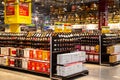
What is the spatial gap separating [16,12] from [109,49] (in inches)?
196

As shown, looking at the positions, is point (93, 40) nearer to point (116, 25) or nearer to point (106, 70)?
point (106, 70)

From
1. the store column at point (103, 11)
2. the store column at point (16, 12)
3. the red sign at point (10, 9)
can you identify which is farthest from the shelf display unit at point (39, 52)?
the store column at point (103, 11)

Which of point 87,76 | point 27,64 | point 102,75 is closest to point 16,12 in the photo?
point 27,64

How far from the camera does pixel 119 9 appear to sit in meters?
22.2

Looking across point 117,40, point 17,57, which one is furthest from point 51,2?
point 17,57

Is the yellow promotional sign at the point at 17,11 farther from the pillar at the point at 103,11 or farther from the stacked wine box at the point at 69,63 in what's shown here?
the pillar at the point at 103,11

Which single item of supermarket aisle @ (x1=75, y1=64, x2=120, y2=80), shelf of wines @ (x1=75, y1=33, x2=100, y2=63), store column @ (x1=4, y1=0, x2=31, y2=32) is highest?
store column @ (x1=4, y1=0, x2=31, y2=32)

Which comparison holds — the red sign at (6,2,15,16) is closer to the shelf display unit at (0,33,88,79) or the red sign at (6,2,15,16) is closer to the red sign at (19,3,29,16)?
the red sign at (19,3,29,16)

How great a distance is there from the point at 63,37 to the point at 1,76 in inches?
113

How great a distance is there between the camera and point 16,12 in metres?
9.98

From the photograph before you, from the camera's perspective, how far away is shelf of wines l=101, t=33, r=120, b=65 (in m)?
10.8

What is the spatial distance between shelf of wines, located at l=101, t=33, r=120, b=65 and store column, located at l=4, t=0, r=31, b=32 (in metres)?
4.08

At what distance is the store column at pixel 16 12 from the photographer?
393 inches

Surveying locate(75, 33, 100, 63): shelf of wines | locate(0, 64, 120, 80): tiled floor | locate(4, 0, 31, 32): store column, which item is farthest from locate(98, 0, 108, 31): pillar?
locate(0, 64, 120, 80): tiled floor
